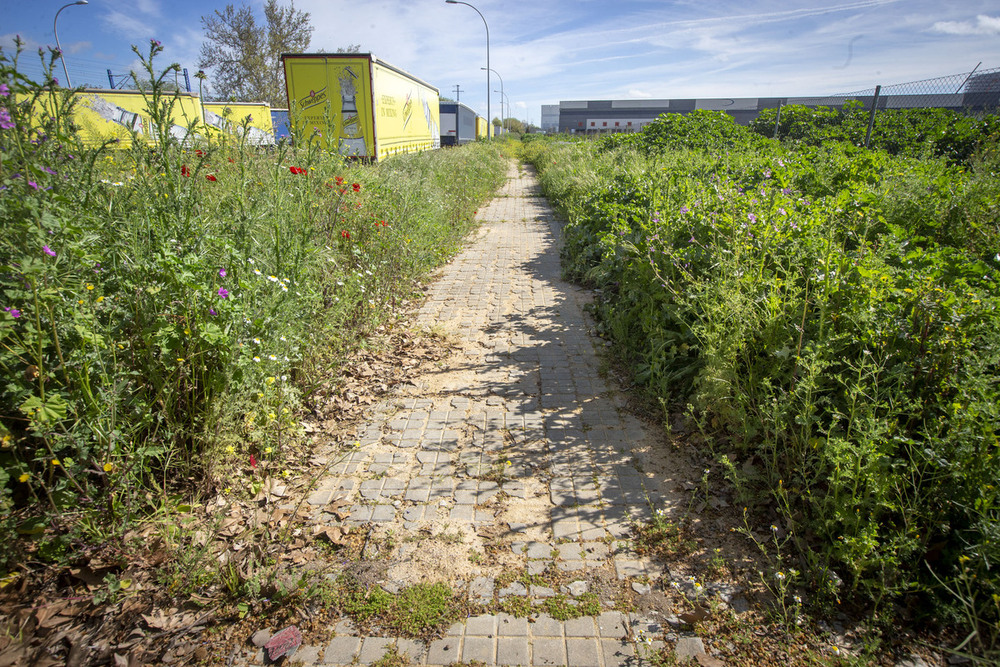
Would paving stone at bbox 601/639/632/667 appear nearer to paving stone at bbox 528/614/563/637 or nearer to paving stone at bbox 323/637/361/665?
paving stone at bbox 528/614/563/637

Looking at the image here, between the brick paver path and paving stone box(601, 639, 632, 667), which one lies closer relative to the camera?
paving stone box(601, 639, 632, 667)

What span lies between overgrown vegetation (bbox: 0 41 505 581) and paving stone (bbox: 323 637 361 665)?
1.16 m

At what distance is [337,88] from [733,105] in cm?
3903

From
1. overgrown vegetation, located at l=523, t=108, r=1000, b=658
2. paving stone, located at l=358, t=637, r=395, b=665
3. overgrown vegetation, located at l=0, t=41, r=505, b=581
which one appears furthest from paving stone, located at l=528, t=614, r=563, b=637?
overgrown vegetation, located at l=0, t=41, r=505, b=581

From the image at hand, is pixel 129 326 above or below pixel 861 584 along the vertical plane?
above

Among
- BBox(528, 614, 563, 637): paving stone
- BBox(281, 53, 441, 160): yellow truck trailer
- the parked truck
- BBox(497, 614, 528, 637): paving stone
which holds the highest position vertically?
the parked truck

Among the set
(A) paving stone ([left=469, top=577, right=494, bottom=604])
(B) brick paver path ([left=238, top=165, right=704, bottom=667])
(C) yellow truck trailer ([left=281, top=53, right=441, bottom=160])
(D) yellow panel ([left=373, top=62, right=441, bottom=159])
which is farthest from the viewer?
(D) yellow panel ([left=373, top=62, right=441, bottom=159])

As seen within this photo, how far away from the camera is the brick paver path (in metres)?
2.29

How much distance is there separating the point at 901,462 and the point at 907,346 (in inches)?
27.4

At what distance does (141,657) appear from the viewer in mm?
→ 2172

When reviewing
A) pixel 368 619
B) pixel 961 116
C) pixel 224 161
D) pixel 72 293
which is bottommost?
pixel 368 619

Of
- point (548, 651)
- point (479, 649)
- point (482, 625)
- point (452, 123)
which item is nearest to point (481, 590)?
point (482, 625)

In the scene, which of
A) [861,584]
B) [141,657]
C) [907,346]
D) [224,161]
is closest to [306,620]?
[141,657]

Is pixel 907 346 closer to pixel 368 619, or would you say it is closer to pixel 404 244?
pixel 368 619
